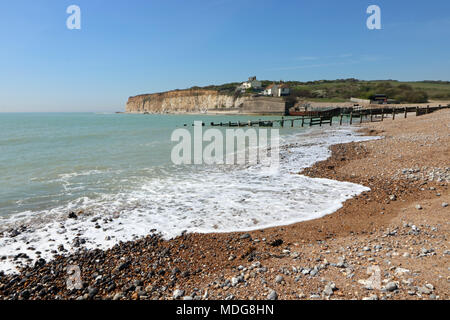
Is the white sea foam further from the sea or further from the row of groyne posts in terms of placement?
the row of groyne posts

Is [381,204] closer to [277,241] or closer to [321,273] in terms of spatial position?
[277,241]

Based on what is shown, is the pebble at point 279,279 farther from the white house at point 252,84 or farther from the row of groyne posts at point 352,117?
the white house at point 252,84

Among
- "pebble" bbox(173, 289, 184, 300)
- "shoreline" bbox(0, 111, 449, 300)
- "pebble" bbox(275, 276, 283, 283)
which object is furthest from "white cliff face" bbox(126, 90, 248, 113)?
"pebble" bbox(173, 289, 184, 300)

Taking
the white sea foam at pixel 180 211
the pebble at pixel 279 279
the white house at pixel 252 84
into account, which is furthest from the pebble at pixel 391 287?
the white house at pixel 252 84

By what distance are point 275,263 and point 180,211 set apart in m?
3.98

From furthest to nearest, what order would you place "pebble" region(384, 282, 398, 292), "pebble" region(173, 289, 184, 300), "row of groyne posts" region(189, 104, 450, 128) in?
"row of groyne posts" region(189, 104, 450, 128) → "pebble" region(173, 289, 184, 300) → "pebble" region(384, 282, 398, 292)

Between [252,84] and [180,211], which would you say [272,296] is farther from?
[252,84]

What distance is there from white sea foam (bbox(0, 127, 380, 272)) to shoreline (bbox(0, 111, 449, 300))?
603mm

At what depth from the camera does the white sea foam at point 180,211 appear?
246 inches

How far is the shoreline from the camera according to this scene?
3705mm

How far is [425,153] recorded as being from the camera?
11.5 m

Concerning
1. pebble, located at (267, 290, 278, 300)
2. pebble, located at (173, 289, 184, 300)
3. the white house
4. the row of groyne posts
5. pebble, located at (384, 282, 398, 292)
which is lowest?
pebble, located at (173, 289, 184, 300)
